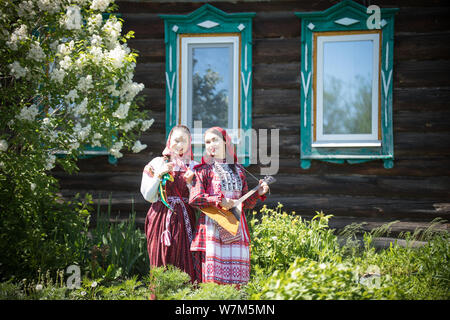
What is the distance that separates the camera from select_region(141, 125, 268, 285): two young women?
315cm

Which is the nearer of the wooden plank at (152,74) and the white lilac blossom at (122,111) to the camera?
the white lilac blossom at (122,111)

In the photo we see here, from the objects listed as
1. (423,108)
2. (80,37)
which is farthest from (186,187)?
(423,108)

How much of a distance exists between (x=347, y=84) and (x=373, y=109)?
478 millimetres

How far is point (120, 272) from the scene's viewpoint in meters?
3.71

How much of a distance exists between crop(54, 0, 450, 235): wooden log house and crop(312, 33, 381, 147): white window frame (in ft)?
0.69

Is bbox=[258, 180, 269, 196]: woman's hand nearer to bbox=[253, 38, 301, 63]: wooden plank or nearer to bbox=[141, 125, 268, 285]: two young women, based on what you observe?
bbox=[141, 125, 268, 285]: two young women

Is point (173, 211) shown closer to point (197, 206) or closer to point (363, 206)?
point (197, 206)

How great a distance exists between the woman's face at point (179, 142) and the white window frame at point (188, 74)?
152 centimetres

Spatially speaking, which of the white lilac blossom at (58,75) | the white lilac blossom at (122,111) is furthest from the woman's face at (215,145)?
the white lilac blossom at (58,75)

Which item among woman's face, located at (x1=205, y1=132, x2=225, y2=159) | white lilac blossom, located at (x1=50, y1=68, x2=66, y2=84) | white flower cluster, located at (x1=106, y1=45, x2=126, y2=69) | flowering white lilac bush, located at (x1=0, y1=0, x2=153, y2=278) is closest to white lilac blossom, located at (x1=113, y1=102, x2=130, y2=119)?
flowering white lilac bush, located at (x1=0, y1=0, x2=153, y2=278)

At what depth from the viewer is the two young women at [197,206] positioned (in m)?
3.15

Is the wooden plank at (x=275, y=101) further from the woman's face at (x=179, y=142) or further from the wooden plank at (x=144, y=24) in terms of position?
the woman's face at (x=179, y=142)
